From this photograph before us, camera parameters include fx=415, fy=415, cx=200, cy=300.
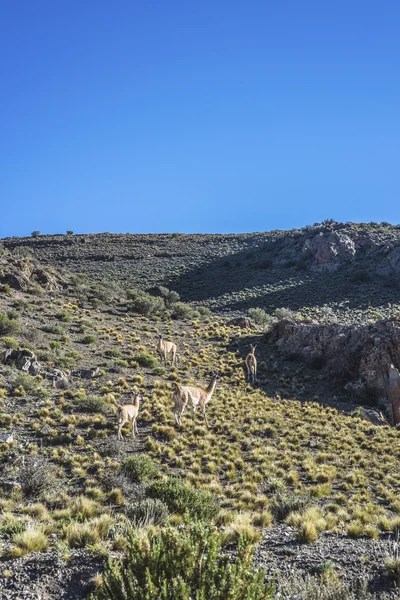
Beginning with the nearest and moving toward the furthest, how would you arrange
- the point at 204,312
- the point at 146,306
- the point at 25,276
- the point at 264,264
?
1. the point at 25,276
2. the point at 146,306
3. the point at 204,312
4. the point at 264,264

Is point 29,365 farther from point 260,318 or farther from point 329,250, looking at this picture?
point 329,250

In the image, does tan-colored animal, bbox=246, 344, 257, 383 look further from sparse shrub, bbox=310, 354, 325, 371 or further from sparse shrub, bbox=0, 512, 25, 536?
sparse shrub, bbox=0, 512, 25, 536

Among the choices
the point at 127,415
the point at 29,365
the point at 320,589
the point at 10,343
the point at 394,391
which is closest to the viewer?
the point at 320,589

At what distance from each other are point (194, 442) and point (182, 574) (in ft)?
33.8

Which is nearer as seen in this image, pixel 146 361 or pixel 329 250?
pixel 146 361

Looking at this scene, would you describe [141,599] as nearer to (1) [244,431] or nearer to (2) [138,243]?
(1) [244,431]

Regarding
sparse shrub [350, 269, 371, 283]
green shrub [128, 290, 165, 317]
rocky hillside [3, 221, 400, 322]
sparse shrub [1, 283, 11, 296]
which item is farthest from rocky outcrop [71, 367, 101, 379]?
sparse shrub [350, 269, 371, 283]

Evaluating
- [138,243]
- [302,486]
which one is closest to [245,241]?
[138,243]

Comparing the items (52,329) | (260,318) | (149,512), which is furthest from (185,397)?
(260,318)

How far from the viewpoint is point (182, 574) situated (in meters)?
4.23

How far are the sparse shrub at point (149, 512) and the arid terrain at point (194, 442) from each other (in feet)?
0.08

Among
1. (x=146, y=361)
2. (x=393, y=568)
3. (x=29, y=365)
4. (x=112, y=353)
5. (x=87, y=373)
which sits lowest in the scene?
(x=393, y=568)

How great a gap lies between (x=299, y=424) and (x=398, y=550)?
11.6m

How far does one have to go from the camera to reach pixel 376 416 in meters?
19.6
